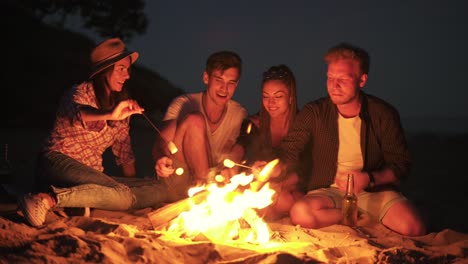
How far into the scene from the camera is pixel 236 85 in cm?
516

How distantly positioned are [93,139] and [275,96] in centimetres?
186

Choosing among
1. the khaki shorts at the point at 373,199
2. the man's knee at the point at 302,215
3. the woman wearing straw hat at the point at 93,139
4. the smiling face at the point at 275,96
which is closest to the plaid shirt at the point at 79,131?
the woman wearing straw hat at the point at 93,139

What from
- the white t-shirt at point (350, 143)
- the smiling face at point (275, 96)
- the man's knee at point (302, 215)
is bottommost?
the man's knee at point (302, 215)

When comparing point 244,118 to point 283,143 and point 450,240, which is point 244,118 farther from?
point 450,240

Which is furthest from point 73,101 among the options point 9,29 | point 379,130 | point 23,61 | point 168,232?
point 9,29

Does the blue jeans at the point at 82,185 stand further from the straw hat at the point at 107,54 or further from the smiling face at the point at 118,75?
the straw hat at the point at 107,54

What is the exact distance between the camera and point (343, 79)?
165 inches

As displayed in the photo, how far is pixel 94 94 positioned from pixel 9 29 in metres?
17.3

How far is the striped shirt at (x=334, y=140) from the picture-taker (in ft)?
14.0

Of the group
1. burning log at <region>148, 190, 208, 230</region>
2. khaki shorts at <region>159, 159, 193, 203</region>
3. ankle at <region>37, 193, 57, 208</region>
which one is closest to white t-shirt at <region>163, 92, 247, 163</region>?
khaki shorts at <region>159, 159, 193, 203</region>

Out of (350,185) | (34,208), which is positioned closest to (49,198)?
(34,208)

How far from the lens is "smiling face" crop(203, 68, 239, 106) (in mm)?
4992

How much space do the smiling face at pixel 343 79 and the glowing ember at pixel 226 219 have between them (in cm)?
112

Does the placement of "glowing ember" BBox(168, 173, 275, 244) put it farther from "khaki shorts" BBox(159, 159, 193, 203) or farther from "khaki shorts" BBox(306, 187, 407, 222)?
"khaki shorts" BBox(159, 159, 193, 203)
